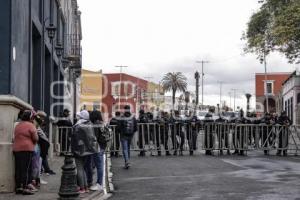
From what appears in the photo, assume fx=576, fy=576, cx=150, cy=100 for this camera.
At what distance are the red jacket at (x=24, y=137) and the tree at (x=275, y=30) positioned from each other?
21079 mm

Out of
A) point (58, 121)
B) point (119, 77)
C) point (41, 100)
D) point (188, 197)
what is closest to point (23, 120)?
point (188, 197)

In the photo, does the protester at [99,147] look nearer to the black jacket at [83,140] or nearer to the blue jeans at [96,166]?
the blue jeans at [96,166]

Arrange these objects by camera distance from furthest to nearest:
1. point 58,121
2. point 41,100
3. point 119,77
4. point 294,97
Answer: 1. point 119,77
2. point 294,97
3. point 58,121
4. point 41,100

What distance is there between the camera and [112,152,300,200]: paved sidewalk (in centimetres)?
1085

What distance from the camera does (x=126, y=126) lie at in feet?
53.5

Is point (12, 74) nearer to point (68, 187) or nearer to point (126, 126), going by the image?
point (68, 187)

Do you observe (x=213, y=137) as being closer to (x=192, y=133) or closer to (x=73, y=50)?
(x=192, y=133)

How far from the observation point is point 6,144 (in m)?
11.4

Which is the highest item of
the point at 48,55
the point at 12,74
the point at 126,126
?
the point at 48,55

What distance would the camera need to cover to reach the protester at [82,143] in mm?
11250

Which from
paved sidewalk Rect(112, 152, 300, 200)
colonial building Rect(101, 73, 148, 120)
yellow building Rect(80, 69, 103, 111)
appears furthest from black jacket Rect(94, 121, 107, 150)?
colonial building Rect(101, 73, 148, 120)

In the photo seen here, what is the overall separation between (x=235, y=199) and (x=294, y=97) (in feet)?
163

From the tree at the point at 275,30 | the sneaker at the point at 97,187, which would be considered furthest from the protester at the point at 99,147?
the tree at the point at 275,30

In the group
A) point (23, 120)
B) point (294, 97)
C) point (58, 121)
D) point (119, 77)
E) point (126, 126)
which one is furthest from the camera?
point (119, 77)
